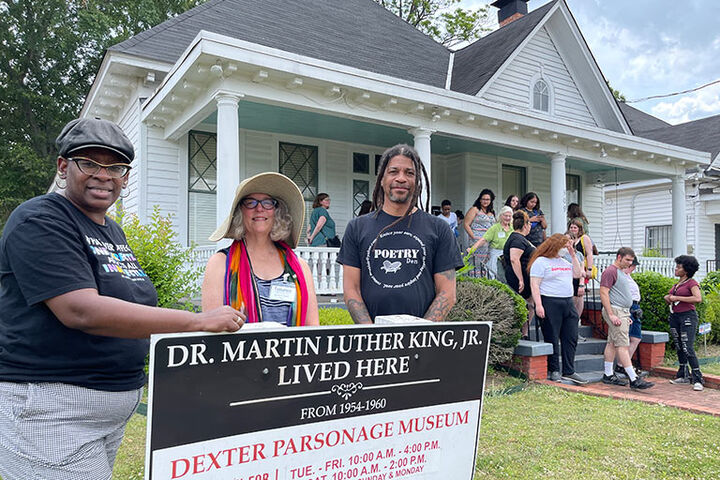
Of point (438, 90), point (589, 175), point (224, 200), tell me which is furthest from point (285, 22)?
point (589, 175)

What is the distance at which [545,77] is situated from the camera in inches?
522

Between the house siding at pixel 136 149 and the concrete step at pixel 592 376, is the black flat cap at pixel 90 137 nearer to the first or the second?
the concrete step at pixel 592 376

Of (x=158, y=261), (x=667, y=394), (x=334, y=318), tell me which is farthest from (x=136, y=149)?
(x=667, y=394)

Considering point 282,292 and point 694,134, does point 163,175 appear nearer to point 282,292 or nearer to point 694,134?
point 282,292

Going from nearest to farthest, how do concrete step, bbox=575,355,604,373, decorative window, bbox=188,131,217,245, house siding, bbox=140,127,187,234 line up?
concrete step, bbox=575,355,604,373, house siding, bbox=140,127,187,234, decorative window, bbox=188,131,217,245

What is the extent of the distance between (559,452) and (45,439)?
11.5 ft

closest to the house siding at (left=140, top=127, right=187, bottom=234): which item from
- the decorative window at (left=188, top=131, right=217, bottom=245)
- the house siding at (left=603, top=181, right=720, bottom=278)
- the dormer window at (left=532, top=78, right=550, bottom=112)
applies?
the decorative window at (left=188, top=131, right=217, bottom=245)

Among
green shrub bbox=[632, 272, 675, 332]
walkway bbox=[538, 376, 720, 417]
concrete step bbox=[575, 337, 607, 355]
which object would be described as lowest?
walkway bbox=[538, 376, 720, 417]

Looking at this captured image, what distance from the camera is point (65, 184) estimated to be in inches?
66.6

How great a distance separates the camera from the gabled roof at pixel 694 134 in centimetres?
1934

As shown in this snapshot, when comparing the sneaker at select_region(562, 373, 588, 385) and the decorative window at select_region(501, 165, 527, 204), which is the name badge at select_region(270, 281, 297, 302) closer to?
the sneaker at select_region(562, 373, 588, 385)

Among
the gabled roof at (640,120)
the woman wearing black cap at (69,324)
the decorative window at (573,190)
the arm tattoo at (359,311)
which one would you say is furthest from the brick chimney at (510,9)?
the woman wearing black cap at (69,324)

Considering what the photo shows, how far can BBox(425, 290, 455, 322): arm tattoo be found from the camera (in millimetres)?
2449

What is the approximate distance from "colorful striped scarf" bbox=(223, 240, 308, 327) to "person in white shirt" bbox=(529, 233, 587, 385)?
4.65 m
